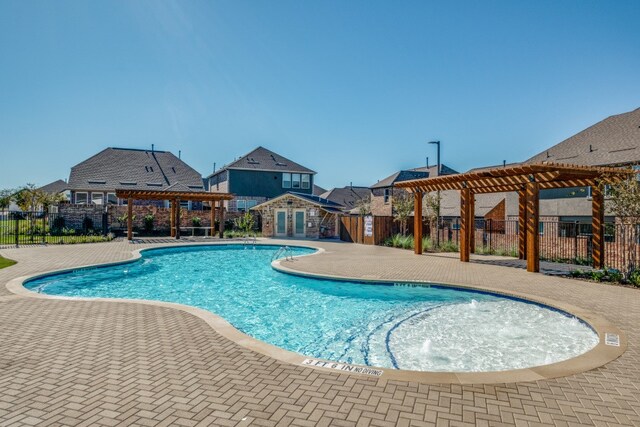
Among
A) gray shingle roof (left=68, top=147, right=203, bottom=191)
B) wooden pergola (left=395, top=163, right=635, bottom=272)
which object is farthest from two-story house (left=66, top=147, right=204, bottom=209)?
wooden pergola (left=395, top=163, right=635, bottom=272)

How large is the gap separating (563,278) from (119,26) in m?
17.0

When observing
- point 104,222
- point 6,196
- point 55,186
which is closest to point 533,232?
point 104,222

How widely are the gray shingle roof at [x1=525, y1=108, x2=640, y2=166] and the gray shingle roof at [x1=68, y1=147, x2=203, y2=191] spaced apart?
3100 centimetres

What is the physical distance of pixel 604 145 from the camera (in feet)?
76.2

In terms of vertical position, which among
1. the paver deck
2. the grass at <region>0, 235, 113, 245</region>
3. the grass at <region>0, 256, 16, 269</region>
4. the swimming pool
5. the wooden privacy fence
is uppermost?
the wooden privacy fence

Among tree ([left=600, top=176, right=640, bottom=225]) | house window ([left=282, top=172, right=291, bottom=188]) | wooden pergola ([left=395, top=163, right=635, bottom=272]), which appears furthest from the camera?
house window ([left=282, top=172, right=291, bottom=188])

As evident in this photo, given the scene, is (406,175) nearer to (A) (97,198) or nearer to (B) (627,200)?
(B) (627,200)

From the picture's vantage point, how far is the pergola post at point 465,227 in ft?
48.5

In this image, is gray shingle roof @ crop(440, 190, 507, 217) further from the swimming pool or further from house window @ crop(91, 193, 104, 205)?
house window @ crop(91, 193, 104, 205)

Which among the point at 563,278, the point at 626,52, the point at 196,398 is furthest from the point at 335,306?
the point at 626,52

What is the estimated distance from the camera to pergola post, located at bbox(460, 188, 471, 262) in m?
14.8

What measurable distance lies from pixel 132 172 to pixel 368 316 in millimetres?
34652

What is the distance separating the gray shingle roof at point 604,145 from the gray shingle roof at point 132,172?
102 ft

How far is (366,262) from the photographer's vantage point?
1460 centimetres
